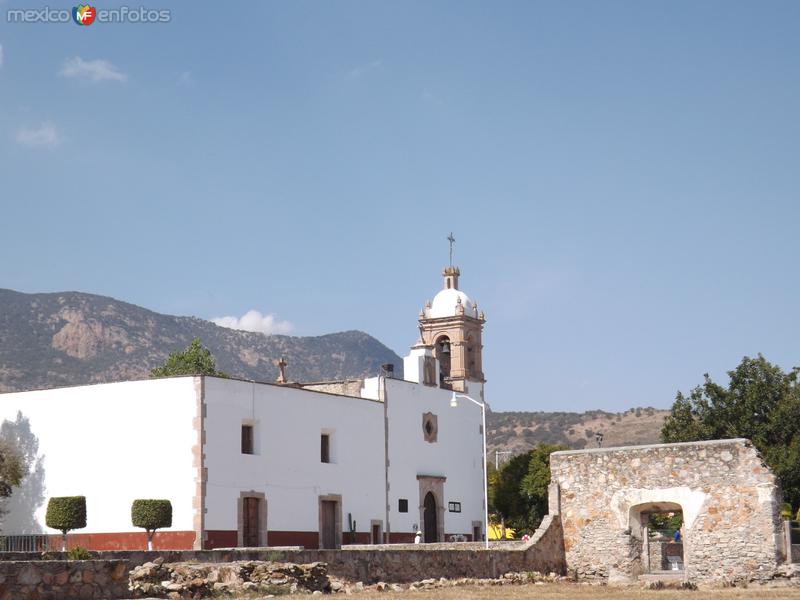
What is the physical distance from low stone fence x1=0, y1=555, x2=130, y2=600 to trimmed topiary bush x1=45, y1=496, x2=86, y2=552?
48.6 feet

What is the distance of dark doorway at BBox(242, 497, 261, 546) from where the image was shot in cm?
3397

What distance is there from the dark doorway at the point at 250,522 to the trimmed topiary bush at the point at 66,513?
524 cm

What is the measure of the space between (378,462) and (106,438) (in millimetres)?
10272

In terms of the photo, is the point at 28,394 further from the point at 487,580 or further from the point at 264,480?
the point at 487,580

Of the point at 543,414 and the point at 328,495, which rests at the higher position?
the point at 543,414

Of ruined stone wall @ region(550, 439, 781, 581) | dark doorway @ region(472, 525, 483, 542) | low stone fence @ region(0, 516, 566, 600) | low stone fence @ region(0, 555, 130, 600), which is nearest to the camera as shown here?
low stone fence @ region(0, 555, 130, 600)

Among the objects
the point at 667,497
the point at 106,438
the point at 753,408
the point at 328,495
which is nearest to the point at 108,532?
the point at 106,438

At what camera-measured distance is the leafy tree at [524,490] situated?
48531 millimetres

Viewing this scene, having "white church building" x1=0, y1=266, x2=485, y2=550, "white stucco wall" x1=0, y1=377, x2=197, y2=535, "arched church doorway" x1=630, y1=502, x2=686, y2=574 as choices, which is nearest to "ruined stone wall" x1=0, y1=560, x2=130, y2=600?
"arched church doorway" x1=630, y1=502, x2=686, y2=574

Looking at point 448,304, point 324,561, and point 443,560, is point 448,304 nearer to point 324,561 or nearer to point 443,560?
point 443,560

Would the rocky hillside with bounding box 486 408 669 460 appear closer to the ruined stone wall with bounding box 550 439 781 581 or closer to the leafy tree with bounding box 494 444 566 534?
the leafy tree with bounding box 494 444 566 534

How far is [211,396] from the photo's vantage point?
3338 centimetres

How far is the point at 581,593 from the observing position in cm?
2144

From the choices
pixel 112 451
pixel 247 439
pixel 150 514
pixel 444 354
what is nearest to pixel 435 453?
pixel 444 354
